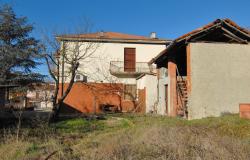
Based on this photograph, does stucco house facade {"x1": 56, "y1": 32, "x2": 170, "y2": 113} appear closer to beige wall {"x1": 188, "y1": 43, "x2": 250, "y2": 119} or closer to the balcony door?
the balcony door

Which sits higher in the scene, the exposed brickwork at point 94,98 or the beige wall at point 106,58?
the beige wall at point 106,58

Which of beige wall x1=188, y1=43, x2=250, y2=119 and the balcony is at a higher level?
the balcony

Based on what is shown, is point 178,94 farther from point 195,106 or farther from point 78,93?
point 78,93

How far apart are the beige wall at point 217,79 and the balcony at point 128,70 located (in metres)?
12.3

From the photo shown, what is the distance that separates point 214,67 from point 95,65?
573 inches

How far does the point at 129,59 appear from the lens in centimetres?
2728

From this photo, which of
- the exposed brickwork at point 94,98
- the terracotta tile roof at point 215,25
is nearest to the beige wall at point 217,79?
the terracotta tile roof at point 215,25

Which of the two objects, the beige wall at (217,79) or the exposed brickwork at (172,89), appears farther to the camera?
the exposed brickwork at (172,89)

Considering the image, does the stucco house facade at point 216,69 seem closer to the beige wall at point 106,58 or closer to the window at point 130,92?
the window at point 130,92

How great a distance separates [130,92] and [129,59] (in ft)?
11.6

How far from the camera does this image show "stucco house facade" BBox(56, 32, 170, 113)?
1002 inches

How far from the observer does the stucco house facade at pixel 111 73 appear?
25453 mm

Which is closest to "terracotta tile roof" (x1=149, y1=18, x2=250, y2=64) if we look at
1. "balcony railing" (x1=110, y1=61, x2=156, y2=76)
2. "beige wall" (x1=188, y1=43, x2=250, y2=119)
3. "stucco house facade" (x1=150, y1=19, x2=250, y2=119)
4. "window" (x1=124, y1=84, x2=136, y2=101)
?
"stucco house facade" (x1=150, y1=19, x2=250, y2=119)

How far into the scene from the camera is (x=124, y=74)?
2644cm
